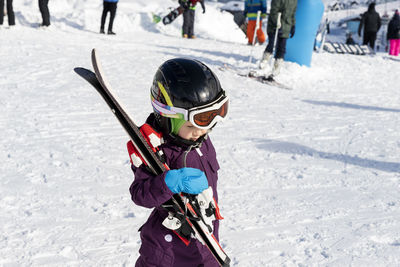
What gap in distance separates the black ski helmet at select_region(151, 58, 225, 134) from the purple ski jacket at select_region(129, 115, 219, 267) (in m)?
0.13

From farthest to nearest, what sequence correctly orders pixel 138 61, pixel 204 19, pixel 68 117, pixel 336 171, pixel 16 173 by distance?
1. pixel 204 19
2. pixel 138 61
3. pixel 68 117
4. pixel 336 171
5. pixel 16 173

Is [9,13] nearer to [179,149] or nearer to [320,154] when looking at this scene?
[320,154]

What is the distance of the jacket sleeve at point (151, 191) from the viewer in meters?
1.78

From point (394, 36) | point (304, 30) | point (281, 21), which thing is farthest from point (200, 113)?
point (394, 36)

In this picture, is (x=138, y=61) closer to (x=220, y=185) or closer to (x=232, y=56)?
(x=232, y=56)

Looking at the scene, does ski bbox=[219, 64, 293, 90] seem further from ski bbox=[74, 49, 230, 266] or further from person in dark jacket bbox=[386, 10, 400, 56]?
person in dark jacket bbox=[386, 10, 400, 56]

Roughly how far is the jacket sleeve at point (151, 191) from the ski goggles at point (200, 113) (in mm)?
272

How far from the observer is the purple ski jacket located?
191 cm

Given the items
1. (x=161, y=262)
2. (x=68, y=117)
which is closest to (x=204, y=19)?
(x=68, y=117)

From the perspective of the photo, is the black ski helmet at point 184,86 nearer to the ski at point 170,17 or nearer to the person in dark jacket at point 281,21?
the person in dark jacket at point 281,21

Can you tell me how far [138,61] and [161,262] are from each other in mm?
7670

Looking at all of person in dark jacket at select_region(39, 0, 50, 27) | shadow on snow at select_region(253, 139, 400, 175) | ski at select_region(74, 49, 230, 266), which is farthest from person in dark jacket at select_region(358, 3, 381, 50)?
ski at select_region(74, 49, 230, 266)

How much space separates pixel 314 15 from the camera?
1024cm

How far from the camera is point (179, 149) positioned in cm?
199
